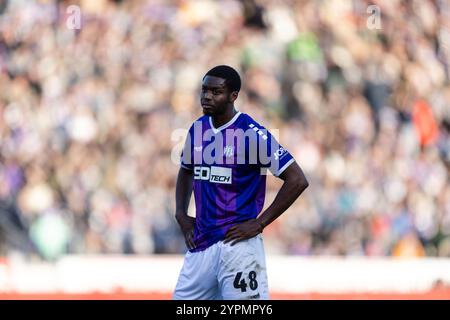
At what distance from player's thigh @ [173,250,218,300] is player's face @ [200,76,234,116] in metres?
0.88

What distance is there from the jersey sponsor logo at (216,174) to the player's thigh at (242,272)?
0.39m

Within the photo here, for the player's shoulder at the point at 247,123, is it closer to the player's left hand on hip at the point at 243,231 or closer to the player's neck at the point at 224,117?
the player's neck at the point at 224,117

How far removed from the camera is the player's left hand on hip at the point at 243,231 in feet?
19.8

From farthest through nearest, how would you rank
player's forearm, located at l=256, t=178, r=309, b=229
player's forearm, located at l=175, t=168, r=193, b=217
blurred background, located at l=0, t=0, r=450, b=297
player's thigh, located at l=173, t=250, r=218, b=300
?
blurred background, located at l=0, t=0, r=450, b=297 → player's forearm, located at l=175, t=168, r=193, b=217 → player's thigh, located at l=173, t=250, r=218, b=300 → player's forearm, located at l=256, t=178, r=309, b=229

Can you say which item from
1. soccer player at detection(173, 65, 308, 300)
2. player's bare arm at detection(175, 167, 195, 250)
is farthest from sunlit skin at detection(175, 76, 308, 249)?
player's bare arm at detection(175, 167, 195, 250)

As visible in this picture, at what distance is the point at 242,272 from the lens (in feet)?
19.8

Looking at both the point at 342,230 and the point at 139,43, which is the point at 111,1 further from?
the point at 342,230

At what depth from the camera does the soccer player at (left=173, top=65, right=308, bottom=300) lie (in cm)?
603

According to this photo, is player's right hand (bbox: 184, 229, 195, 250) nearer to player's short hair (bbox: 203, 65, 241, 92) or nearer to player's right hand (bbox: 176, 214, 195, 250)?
player's right hand (bbox: 176, 214, 195, 250)

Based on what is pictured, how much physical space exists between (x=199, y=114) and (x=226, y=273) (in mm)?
6156

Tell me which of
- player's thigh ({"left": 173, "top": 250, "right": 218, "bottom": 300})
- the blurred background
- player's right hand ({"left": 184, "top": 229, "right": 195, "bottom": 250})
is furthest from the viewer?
the blurred background

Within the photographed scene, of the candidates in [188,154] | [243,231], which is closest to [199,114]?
[188,154]

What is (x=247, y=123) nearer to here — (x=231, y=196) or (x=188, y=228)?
(x=231, y=196)

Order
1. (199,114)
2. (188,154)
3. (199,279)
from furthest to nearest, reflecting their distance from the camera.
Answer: (199,114) < (188,154) < (199,279)
